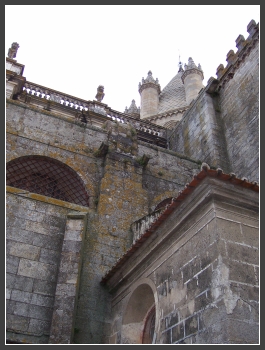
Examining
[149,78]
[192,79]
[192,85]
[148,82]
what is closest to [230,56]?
[192,85]

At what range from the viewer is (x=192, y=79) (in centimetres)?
2817

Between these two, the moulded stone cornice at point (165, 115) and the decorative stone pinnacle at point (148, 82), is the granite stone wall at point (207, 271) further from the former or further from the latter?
the decorative stone pinnacle at point (148, 82)

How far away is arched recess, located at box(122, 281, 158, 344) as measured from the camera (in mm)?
6430

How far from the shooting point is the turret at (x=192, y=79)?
27391 mm

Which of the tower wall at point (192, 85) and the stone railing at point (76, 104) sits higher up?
the tower wall at point (192, 85)

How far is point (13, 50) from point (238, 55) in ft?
30.3

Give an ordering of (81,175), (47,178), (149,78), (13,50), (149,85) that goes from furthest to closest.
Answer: (149,78)
(149,85)
(13,50)
(81,175)
(47,178)

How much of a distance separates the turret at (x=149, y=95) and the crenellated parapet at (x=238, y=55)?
602 inches

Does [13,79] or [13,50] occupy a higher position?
[13,50]

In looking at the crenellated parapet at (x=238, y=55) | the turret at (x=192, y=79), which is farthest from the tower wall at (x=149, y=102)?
the crenellated parapet at (x=238, y=55)

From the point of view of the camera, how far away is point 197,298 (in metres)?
4.70

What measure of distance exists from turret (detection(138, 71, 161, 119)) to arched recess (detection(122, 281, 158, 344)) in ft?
71.7

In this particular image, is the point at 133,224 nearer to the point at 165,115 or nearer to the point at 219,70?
the point at 219,70

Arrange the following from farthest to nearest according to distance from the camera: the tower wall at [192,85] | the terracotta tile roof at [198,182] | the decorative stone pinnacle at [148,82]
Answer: the decorative stone pinnacle at [148,82]
the tower wall at [192,85]
the terracotta tile roof at [198,182]
